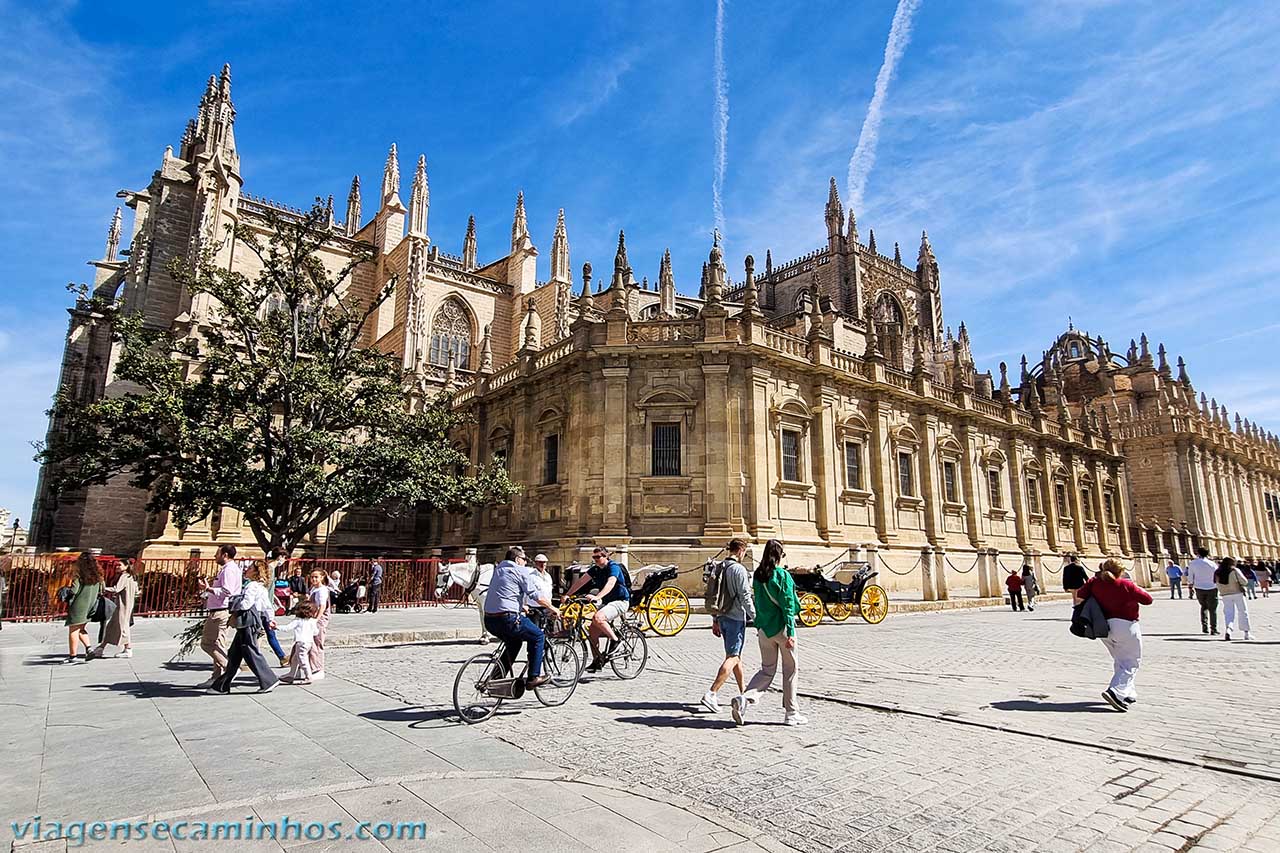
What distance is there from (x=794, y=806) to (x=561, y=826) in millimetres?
1361

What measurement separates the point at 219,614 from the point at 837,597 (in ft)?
40.2

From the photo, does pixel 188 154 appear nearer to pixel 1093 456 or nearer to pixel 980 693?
pixel 980 693

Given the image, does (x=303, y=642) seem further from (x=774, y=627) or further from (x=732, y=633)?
(x=774, y=627)

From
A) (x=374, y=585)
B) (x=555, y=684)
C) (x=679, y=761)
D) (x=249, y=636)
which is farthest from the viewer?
(x=374, y=585)

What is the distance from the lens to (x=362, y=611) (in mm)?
19516

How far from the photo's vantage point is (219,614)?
8391 mm

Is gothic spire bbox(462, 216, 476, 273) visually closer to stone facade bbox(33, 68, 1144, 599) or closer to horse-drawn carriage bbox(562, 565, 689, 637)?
stone facade bbox(33, 68, 1144, 599)

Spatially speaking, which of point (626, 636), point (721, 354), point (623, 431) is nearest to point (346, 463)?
point (623, 431)

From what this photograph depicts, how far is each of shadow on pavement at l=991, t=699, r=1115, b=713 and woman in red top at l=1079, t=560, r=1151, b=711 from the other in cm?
12

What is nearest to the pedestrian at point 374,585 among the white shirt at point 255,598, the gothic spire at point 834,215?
the white shirt at point 255,598

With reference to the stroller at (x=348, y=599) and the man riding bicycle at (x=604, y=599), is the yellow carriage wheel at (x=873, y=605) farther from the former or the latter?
the stroller at (x=348, y=599)

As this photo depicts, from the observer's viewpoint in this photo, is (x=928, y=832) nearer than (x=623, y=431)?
Yes

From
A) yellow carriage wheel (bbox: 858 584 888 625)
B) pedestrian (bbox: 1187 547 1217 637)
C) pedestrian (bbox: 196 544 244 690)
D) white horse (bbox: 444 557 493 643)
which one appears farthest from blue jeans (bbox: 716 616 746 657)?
pedestrian (bbox: 1187 547 1217 637)

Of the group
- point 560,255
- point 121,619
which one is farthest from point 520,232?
point 121,619
